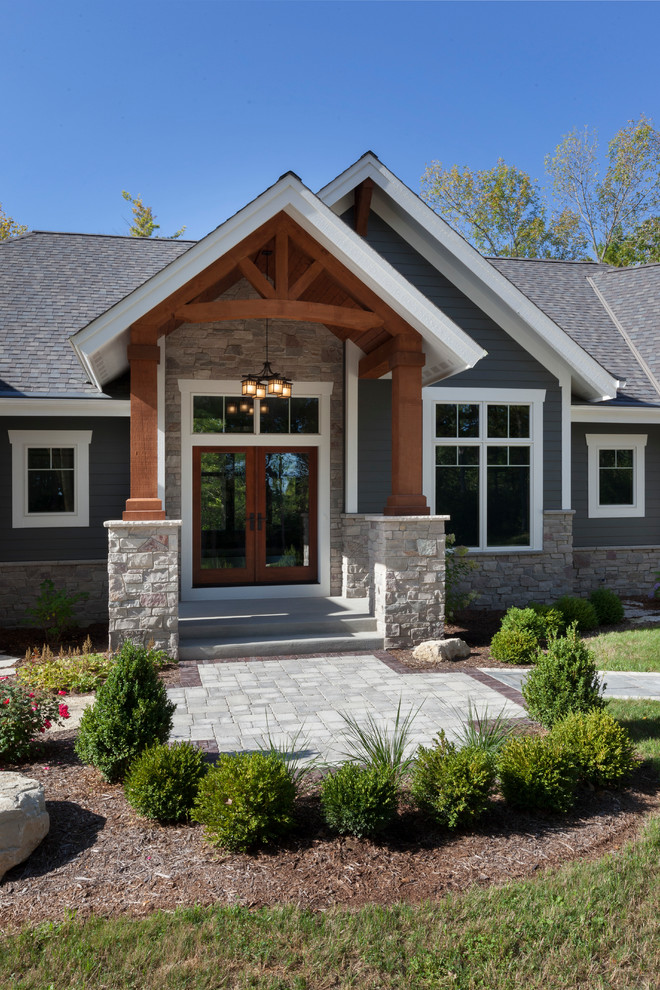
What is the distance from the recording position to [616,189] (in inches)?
1091

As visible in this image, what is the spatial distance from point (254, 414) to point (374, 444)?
73.3 inches

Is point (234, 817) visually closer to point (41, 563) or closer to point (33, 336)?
point (41, 563)

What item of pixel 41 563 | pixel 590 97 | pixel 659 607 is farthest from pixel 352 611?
pixel 590 97

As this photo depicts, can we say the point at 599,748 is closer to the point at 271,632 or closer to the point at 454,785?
the point at 454,785

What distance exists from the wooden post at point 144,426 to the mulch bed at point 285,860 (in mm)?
3815

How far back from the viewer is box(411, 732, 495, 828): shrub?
394 centimetres

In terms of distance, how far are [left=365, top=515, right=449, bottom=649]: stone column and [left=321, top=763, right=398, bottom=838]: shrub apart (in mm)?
4531

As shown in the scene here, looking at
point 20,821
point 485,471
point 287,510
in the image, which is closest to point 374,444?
point 287,510

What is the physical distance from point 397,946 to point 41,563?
8.32 meters

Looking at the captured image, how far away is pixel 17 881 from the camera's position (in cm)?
347

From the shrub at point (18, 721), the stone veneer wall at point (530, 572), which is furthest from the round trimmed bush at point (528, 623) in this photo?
the shrub at point (18, 721)

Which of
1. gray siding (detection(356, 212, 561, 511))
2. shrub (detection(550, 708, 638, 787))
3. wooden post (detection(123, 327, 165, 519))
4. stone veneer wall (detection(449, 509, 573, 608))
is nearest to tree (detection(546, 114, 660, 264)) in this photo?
gray siding (detection(356, 212, 561, 511))

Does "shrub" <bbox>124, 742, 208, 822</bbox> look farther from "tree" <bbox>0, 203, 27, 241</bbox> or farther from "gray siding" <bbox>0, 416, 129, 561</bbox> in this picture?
"tree" <bbox>0, 203, 27, 241</bbox>

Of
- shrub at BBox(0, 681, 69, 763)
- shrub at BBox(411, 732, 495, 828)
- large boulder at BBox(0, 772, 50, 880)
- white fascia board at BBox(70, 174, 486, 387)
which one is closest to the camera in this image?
large boulder at BBox(0, 772, 50, 880)
